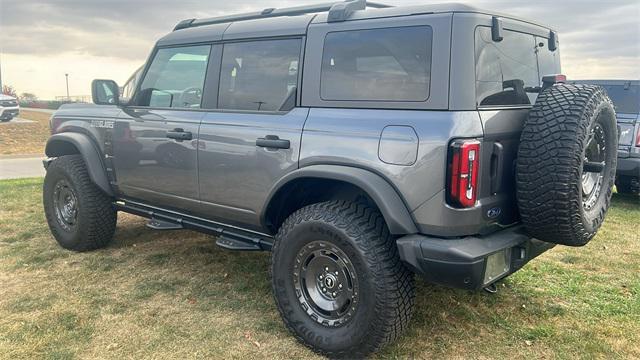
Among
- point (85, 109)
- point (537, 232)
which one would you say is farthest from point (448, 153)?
point (85, 109)

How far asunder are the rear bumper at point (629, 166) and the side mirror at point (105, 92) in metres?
6.31

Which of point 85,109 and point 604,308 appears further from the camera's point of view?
point 85,109

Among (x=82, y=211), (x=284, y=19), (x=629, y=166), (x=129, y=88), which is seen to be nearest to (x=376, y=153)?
(x=284, y=19)

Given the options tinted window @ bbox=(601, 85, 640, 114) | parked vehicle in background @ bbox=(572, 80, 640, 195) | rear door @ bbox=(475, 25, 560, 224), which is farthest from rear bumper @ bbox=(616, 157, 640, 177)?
rear door @ bbox=(475, 25, 560, 224)

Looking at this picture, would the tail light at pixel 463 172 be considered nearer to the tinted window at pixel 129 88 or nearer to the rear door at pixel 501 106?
the rear door at pixel 501 106

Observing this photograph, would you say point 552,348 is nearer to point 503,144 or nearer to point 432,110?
point 503,144

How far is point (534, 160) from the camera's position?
2736 millimetres

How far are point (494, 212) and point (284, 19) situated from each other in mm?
1909

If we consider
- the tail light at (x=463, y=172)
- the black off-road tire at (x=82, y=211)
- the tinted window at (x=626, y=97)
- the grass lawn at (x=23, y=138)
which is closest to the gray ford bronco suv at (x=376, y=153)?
the tail light at (x=463, y=172)

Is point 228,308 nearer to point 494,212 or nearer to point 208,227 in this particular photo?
point 208,227

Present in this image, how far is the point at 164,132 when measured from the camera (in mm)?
4023

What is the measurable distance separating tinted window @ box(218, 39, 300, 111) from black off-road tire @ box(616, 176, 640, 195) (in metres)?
5.98

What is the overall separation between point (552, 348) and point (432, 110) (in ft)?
5.49

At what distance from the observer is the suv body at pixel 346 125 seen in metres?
2.73
